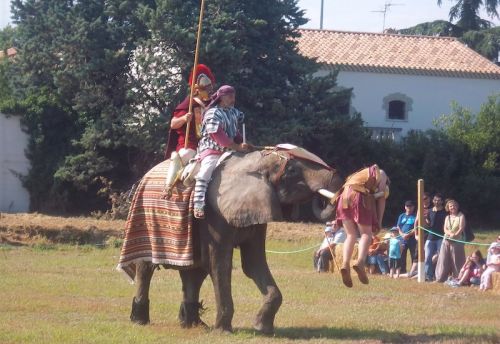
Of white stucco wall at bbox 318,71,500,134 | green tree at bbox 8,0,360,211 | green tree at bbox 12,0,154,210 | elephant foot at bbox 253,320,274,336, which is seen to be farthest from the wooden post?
white stucco wall at bbox 318,71,500,134

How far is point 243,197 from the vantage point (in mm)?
10523

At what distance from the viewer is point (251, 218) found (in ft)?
34.3

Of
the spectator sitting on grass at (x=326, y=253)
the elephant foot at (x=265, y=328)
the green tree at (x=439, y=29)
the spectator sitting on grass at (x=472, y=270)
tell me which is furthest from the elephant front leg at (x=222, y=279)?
the green tree at (x=439, y=29)

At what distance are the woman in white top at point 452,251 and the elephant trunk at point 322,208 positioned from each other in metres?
9.20

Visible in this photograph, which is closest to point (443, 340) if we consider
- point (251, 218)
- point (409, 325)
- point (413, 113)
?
point (409, 325)

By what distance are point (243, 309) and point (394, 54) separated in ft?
130

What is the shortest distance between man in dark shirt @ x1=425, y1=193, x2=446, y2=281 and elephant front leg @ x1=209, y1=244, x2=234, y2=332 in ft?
30.4

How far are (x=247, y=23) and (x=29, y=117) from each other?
956cm

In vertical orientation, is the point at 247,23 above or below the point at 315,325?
above

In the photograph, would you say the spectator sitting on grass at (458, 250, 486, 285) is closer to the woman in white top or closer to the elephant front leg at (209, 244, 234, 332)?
the woman in white top

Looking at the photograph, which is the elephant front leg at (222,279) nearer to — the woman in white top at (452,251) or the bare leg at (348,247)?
the bare leg at (348,247)

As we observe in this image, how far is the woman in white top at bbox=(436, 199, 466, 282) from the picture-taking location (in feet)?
62.6

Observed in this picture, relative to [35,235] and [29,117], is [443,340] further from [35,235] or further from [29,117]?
[29,117]

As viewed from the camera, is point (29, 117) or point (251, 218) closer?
point (251, 218)
